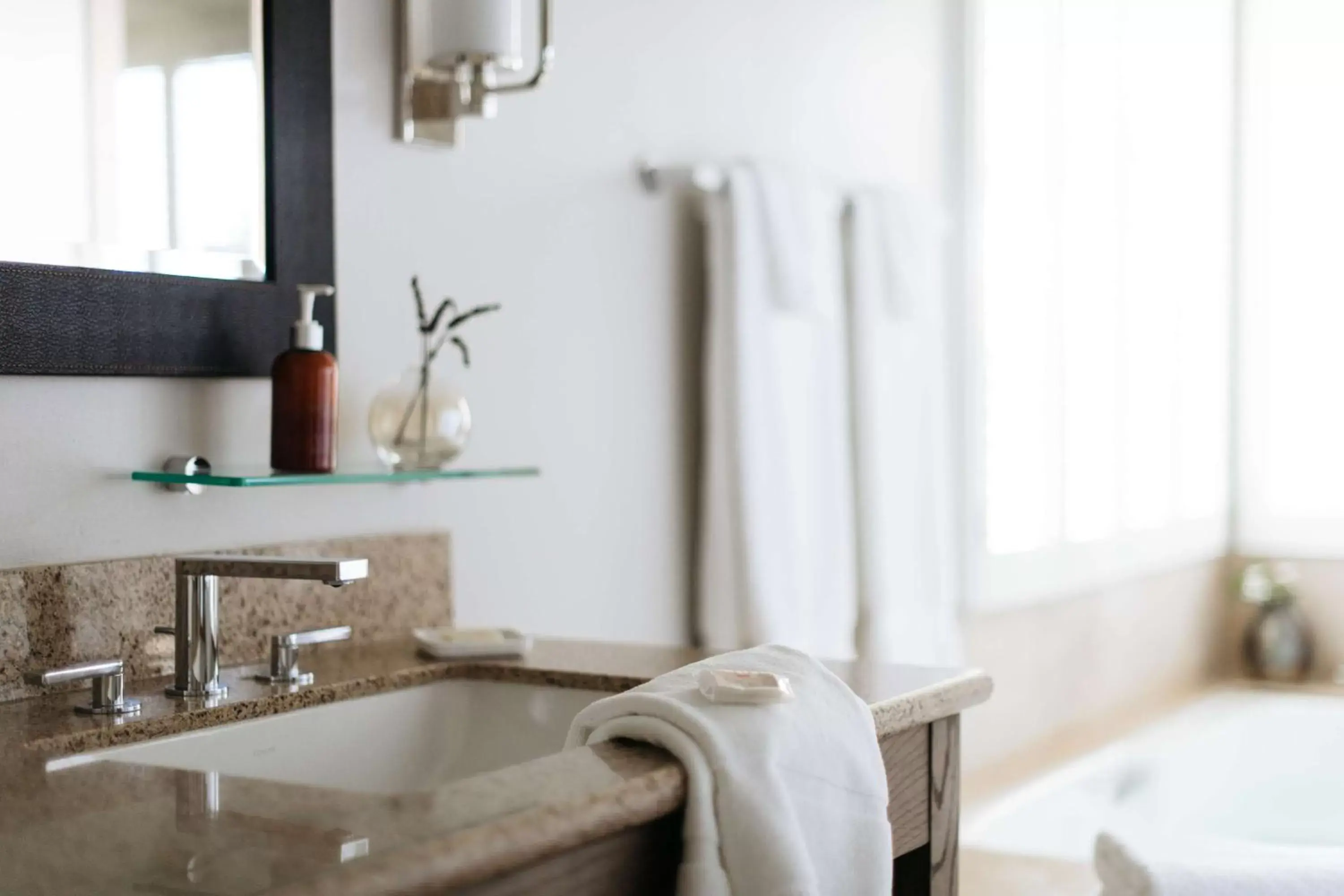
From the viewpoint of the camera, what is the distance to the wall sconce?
1.60m

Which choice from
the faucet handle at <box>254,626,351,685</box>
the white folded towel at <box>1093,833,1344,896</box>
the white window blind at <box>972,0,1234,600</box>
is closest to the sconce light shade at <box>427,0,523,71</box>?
the faucet handle at <box>254,626,351,685</box>

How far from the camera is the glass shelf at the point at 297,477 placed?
131 centimetres

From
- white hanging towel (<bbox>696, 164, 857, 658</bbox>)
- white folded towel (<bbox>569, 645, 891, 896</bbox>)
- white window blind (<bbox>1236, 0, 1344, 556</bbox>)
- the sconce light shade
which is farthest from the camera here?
white window blind (<bbox>1236, 0, 1344, 556</bbox>)

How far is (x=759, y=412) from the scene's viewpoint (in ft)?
6.79

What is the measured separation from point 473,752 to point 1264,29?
11.3 feet

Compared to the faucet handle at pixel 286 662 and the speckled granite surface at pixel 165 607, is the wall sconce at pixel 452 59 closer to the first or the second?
the speckled granite surface at pixel 165 607

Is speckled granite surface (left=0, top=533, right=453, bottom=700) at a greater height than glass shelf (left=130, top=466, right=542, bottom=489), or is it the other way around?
glass shelf (left=130, top=466, right=542, bottom=489)

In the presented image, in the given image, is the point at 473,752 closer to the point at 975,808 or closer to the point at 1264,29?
the point at 975,808

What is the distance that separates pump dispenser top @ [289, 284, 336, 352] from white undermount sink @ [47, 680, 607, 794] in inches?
13.1

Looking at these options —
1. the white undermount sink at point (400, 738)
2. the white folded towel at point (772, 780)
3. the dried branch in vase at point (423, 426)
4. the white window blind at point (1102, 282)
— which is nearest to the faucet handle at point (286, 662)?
the white undermount sink at point (400, 738)

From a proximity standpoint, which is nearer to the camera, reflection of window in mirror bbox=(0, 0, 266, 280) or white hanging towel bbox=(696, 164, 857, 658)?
reflection of window in mirror bbox=(0, 0, 266, 280)

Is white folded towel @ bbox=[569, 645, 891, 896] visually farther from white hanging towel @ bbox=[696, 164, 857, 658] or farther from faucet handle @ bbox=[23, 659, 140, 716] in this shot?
white hanging towel @ bbox=[696, 164, 857, 658]

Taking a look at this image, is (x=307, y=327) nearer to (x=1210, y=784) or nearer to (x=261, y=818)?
(x=261, y=818)

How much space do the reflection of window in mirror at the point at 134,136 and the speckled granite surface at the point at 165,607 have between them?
0.27m
